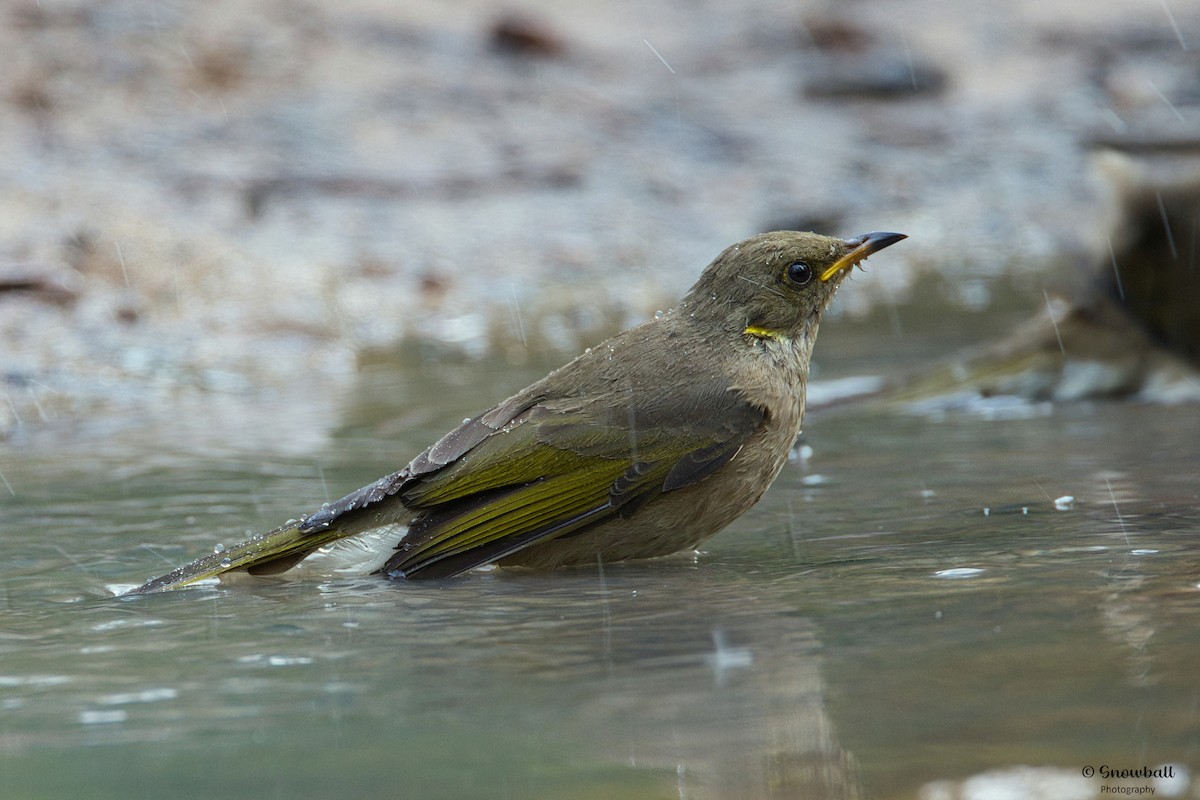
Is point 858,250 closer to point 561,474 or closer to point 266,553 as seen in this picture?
point 561,474

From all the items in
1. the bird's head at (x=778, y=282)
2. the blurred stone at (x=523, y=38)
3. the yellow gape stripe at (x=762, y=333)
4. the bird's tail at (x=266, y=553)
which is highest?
the blurred stone at (x=523, y=38)

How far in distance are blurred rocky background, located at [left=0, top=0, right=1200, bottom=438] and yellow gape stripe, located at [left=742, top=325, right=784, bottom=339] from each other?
2410 millimetres

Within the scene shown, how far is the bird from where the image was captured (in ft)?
14.1

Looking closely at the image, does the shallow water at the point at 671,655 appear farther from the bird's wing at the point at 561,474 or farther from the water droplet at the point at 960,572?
the bird's wing at the point at 561,474

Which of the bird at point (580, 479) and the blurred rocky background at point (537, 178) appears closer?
the bird at point (580, 479)

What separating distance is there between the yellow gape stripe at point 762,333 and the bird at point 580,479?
0.06 metres

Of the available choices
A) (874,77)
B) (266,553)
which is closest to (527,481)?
(266,553)

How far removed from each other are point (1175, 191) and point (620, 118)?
9.76 m

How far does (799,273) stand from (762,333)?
0.25 m

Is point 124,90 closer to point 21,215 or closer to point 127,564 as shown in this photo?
point 21,215

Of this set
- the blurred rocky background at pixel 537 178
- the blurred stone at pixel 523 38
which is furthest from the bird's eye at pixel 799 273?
the blurred stone at pixel 523 38

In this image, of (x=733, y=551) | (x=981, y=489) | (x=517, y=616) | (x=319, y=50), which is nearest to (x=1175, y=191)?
(x=981, y=489)

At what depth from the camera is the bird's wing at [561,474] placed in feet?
14.0

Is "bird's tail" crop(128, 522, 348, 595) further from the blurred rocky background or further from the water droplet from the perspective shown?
the blurred rocky background
